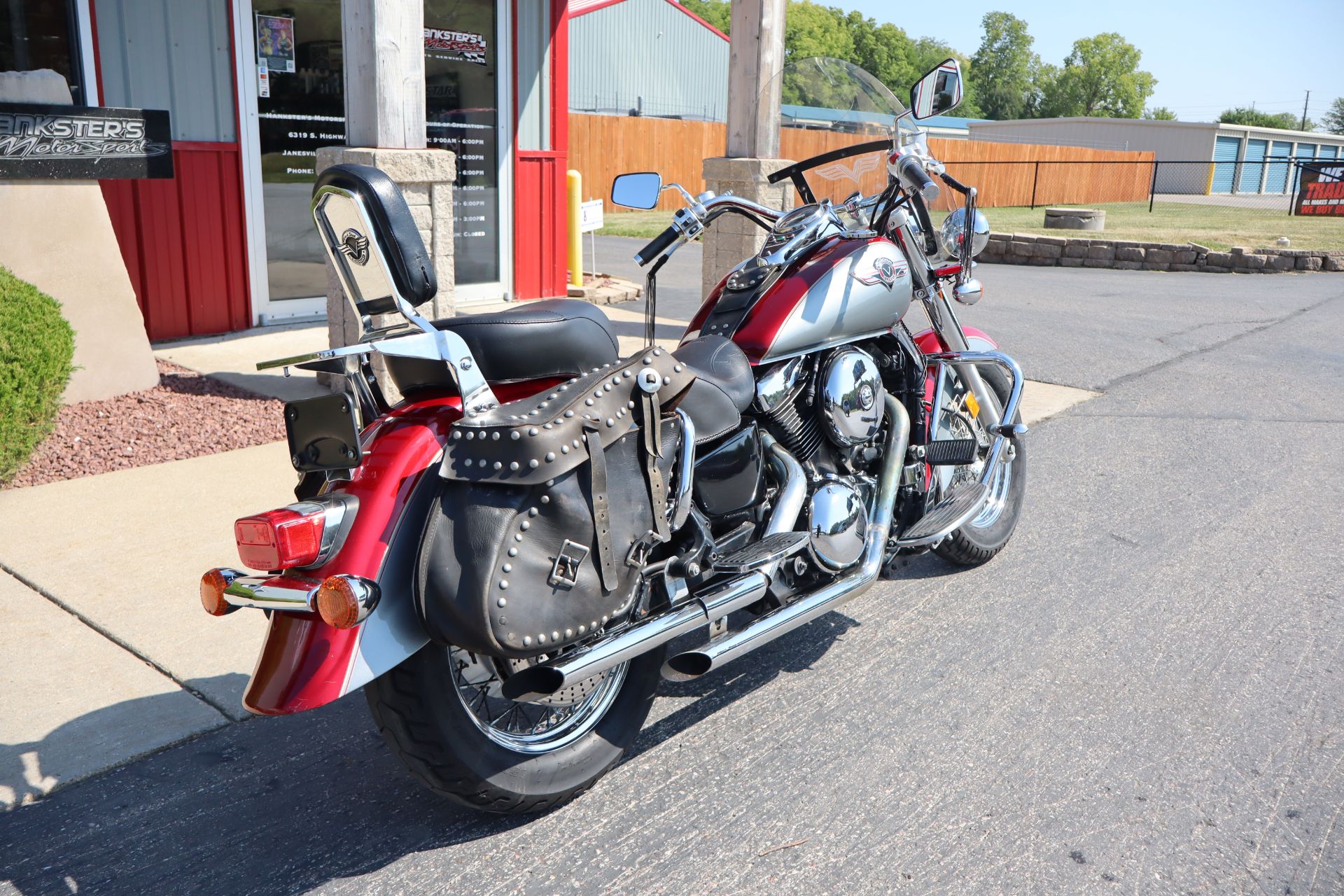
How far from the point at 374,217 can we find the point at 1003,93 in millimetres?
110647

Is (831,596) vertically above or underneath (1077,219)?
underneath

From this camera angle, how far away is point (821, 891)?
2389 mm

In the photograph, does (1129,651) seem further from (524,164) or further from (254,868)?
(524,164)

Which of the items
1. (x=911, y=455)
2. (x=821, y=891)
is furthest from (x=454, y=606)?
(x=911, y=455)

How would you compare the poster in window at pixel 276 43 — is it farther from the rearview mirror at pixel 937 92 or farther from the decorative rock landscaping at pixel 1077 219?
the decorative rock landscaping at pixel 1077 219

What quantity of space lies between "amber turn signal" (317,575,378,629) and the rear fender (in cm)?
9

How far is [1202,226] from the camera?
2102 centimetres

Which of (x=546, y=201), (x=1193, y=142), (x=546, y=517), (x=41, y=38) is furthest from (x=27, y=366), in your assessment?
(x=1193, y=142)

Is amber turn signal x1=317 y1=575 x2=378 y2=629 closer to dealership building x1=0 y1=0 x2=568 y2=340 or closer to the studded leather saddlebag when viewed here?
the studded leather saddlebag

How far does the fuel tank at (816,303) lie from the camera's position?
317cm

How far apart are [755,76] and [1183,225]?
16545mm

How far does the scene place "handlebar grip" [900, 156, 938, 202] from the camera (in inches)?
132

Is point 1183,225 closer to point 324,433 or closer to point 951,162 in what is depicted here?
point 951,162

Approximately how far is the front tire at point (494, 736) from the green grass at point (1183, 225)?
15772 mm
